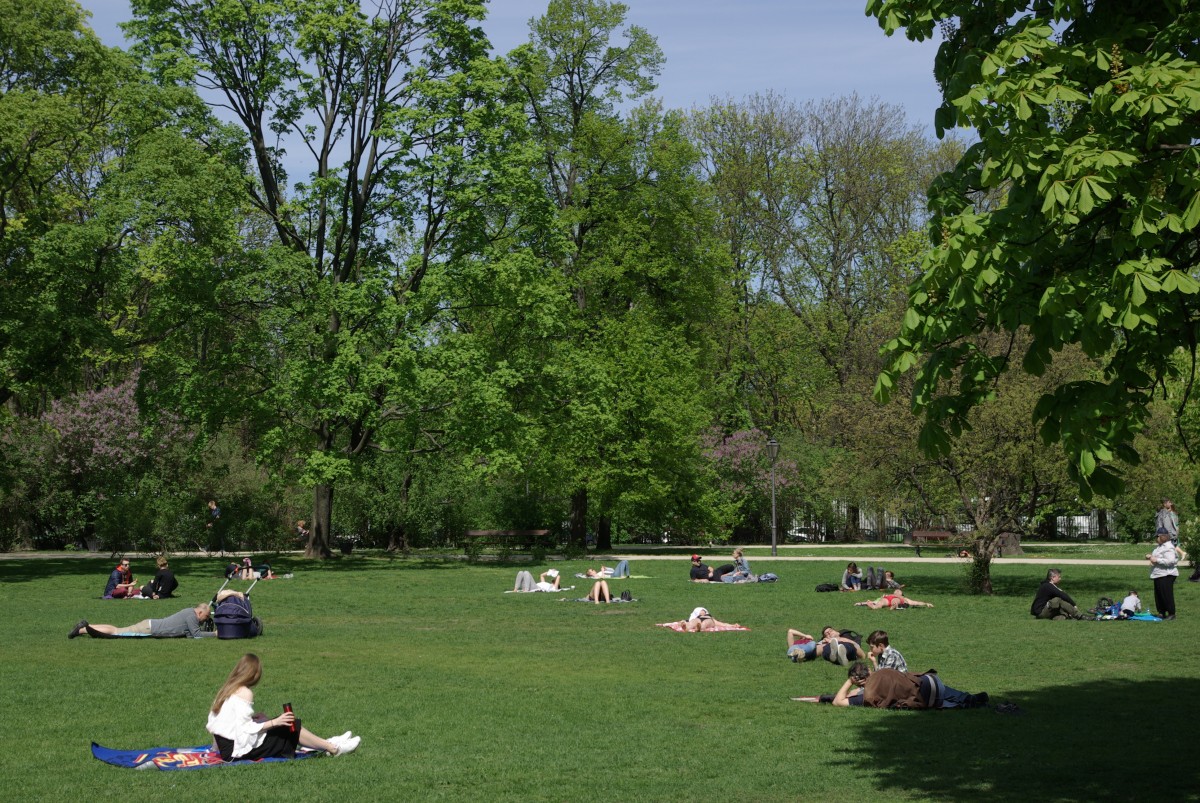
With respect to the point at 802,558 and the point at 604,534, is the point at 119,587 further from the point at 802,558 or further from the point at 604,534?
the point at 604,534

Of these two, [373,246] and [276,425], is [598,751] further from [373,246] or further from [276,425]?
[373,246]

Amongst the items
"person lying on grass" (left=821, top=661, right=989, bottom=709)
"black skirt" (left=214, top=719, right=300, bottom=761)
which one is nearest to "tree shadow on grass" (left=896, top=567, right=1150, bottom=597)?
"person lying on grass" (left=821, top=661, right=989, bottom=709)

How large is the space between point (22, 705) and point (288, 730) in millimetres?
4045

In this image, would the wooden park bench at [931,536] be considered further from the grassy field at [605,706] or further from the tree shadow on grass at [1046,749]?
the tree shadow on grass at [1046,749]

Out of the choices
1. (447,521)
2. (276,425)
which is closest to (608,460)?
(447,521)

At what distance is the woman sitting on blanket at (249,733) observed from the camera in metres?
11.0

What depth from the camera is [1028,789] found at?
32.0 ft

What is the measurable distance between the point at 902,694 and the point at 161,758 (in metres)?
7.77

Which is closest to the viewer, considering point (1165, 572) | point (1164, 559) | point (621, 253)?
point (1164, 559)

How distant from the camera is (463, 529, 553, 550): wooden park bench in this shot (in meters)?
49.6

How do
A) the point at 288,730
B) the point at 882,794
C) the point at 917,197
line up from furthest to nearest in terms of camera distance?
1. the point at 917,197
2. the point at 288,730
3. the point at 882,794

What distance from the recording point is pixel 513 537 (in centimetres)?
5106

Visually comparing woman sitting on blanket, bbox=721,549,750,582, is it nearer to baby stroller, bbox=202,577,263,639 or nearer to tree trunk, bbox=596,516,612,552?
baby stroller, bbox=202,577,263,639

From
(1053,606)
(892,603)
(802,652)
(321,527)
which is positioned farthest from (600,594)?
(321,527)
